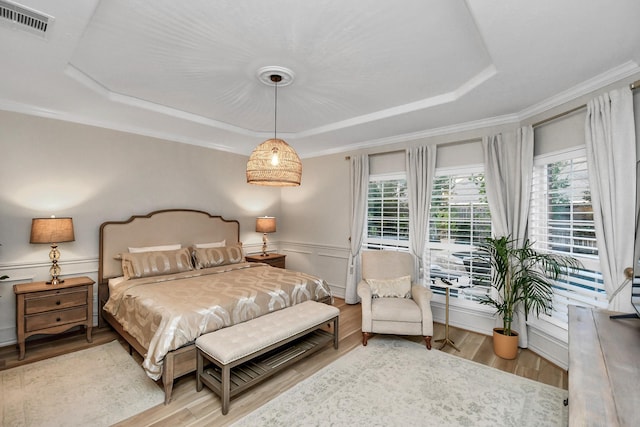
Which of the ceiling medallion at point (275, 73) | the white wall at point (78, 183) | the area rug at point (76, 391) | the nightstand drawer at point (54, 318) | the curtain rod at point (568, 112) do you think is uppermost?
the ceiling medallion at point (275, 73)

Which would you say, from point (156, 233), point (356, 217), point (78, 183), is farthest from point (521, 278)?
point (78, 183)

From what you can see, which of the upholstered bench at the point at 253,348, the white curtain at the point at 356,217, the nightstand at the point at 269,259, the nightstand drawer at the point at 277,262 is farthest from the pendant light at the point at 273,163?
the nightstand drawer at the point at 277,262

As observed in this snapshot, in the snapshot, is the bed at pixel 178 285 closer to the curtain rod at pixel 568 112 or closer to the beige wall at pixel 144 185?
the beige wall at pixel 144 185

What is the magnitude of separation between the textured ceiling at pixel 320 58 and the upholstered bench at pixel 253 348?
2389 millimetres

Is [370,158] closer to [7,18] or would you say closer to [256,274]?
[256,274]

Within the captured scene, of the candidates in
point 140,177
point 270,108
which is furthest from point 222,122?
point 140,177

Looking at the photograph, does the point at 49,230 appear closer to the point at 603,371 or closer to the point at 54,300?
the point at 54,300

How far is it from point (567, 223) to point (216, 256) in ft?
14.5

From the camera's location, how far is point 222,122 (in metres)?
4.24

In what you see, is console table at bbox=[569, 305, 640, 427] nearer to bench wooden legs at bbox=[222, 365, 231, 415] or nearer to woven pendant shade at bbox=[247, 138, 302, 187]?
bench wooden legs at bbox=[222, 365, 231, 415]

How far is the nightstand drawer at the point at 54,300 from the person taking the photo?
3043 mm

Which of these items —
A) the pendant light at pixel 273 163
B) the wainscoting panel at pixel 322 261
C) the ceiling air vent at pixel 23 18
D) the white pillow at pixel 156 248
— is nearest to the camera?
the ceiling air vent at pixel 23 18

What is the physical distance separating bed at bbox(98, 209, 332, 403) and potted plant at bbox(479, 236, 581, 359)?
209 cm

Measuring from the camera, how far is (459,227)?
397cm
